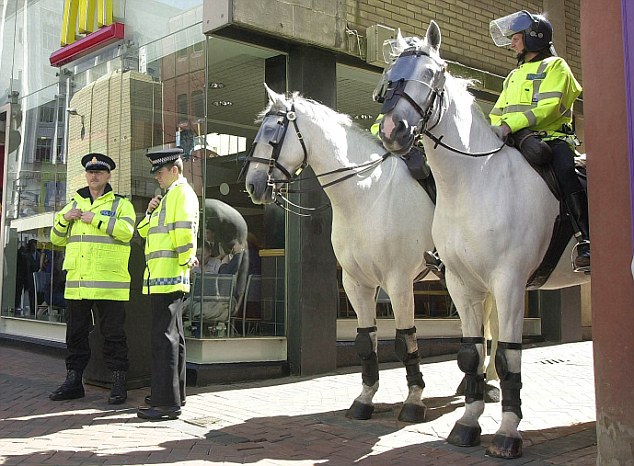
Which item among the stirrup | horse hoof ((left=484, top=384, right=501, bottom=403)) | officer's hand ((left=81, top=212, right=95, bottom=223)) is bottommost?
horse hoof ((left=484, top=384, right=501, bottom=403))

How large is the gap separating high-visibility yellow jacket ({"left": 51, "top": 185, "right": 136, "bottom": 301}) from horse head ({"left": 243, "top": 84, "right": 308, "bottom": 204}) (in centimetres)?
175

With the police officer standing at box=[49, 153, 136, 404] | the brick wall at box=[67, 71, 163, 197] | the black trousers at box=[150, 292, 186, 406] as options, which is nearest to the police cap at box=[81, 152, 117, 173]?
the police officer standing at box=[49, 153, 136, 404]

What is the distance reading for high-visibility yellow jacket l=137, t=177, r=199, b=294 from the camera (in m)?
6.00

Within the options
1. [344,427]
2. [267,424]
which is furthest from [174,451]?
[344,427]

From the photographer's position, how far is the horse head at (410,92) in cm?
446

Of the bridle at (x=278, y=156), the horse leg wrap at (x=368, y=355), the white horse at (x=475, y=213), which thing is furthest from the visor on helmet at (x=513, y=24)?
the horse leg wrap at (x=368, y=355)

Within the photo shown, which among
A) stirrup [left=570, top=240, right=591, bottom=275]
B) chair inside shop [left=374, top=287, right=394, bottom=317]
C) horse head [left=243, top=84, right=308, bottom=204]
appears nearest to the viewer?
stirrup [left=570, top=240, right=591, bottom=275]

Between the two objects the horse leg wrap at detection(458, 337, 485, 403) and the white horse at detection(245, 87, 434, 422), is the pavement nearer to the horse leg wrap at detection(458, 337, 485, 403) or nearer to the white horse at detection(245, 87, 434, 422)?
the horse leg wrap at detection(458, 337, 485, 403)

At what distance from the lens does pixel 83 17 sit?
10555mm

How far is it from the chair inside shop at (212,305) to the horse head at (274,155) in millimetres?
2888

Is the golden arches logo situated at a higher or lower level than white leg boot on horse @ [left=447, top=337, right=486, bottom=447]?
higher

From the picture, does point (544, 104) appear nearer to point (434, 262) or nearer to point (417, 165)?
point (417, 165)

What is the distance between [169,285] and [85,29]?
6.15 metres

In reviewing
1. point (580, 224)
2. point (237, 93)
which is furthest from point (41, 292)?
point (580, 224)
